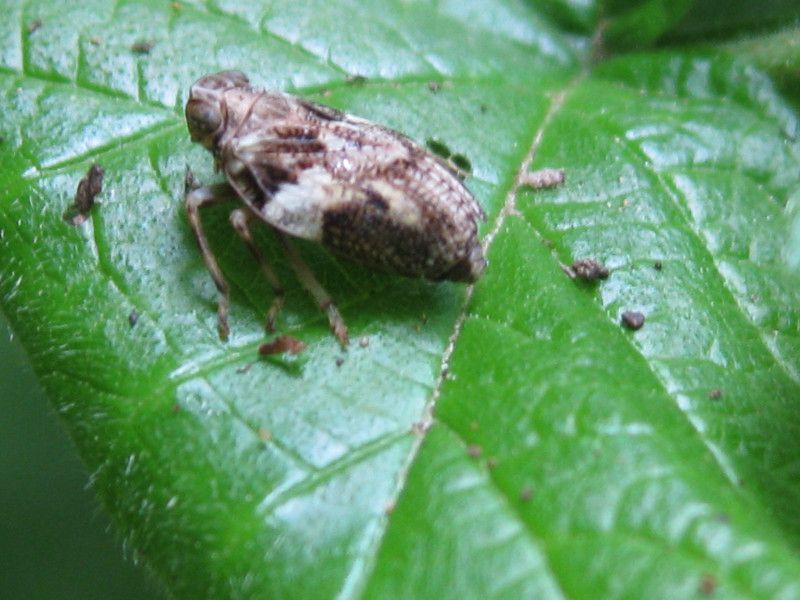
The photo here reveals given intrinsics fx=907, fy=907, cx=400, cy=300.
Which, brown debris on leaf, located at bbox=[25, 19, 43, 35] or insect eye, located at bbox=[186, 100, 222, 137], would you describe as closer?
insect eye, located at bbox=[186, 100, 222, 137]

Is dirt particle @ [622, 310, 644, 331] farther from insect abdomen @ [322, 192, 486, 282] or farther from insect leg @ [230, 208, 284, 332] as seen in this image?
insect leg @ [230, 208, 284, 332]

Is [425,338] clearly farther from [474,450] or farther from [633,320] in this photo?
[633,320]

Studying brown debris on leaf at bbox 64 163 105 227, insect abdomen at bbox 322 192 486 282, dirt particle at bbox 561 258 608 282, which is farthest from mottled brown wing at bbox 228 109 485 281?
brown debris on leaf at bbox 64 163 105 227

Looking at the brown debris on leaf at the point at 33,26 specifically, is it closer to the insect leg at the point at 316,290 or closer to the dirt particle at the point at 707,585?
the insect leg at the point at 316,290

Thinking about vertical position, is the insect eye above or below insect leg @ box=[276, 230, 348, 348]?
above

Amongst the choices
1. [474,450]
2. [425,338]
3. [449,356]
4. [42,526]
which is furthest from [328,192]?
[42,526]

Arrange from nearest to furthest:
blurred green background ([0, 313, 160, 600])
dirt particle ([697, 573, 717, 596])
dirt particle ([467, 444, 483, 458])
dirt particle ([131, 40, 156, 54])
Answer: dirt particle ([697, 573, 717, 596])
dirt particle ([467, 444, 483, 458])
dirt particle ([131, 40, 156, 54])
blurred green background ([0, 313, 160, 600])

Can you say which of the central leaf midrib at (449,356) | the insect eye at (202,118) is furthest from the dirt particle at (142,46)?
the central leaf midrib at (449,356)
